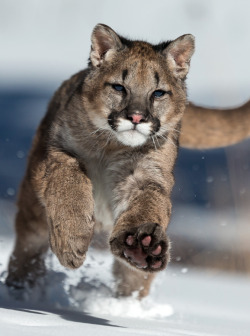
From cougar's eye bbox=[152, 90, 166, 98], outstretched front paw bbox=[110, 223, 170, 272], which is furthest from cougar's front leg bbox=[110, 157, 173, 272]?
cougar's eye bbox=[152, 90, 166, 98]

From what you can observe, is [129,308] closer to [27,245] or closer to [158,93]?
[27,245]

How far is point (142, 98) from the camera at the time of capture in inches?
190

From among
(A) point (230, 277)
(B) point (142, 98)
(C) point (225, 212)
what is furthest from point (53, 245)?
(C) point (225, 212)

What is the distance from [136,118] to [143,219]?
0.58 metres

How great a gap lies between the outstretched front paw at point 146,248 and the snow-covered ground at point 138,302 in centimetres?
52

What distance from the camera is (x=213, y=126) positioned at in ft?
20.8

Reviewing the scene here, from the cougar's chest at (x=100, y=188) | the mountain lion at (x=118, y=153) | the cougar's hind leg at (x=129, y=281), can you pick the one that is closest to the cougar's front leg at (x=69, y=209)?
the mountain lion at (x=118, y=153)

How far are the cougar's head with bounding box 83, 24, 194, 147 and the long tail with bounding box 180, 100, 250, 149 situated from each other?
1.00 meters

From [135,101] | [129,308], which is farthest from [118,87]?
[129,308]

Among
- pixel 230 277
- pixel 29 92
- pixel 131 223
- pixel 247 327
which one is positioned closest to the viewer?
pixel 131 223

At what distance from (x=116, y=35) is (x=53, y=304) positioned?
214 centimetres

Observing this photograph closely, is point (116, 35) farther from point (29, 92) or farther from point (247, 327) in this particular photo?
point (29, 92)

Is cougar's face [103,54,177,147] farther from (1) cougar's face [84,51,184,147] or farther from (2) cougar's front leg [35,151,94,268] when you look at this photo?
(2) cougar's front leg [35,151,94,268]

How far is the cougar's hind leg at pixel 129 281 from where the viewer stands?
6.07m
